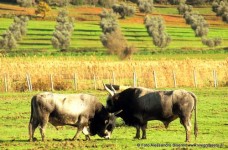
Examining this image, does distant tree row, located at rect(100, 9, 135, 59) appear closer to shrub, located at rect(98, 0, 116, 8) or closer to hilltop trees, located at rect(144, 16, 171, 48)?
hilltop trees, located at rect(144, 16, 171, 48)

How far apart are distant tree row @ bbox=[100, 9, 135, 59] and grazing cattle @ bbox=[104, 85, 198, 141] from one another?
67.6m

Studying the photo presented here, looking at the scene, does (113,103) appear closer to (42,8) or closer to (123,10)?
(42,8)

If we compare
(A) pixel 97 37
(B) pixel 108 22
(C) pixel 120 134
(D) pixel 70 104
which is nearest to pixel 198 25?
(B) pixel 108 22

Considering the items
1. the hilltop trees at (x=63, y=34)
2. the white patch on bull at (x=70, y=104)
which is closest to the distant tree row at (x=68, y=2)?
the hilltop trees at (x=63, y=34)

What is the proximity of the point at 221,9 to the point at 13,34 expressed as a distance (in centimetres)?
4533

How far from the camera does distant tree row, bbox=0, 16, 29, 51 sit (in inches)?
4099

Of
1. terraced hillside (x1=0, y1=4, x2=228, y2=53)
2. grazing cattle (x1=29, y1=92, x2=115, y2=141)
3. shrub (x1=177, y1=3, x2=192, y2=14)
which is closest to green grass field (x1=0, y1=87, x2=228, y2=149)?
grazing cattle (x1=29, y1=92, x2=115, y2=141)

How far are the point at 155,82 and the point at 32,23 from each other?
73.4 metres

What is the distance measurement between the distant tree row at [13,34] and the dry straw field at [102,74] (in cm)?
4304

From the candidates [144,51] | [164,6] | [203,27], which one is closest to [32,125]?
[144,51]

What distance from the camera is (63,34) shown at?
10719 cm

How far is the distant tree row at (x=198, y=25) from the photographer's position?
10919cm

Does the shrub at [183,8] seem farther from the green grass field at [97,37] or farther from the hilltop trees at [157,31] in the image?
the hilltop trees at [157,31]

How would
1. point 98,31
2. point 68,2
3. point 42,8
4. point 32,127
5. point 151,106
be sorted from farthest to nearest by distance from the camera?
point 68,2 → point 42,8 → point 98,31 → point 151,106 → point 32,127
